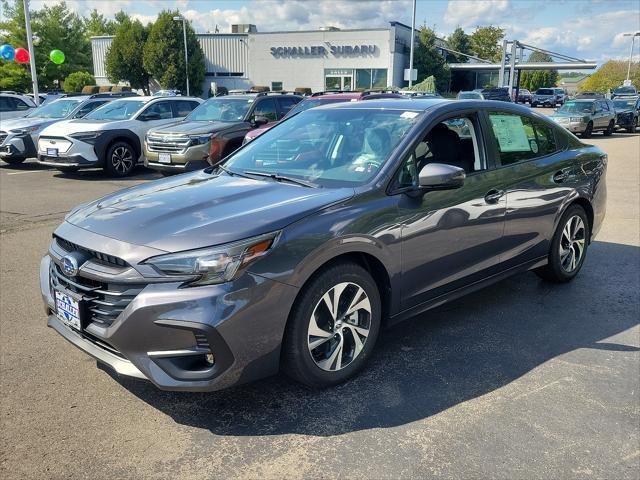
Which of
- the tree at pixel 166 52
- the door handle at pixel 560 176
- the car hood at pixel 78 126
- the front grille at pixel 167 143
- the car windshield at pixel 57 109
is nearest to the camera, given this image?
the door handle at pixel 560 176

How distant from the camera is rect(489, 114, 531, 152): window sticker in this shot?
4539mm

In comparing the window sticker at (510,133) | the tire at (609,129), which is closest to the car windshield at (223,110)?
the window sticker at (510,133)

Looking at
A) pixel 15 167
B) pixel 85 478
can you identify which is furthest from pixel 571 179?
pixel 15 167

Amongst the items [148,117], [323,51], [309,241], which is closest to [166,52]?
[323,51]

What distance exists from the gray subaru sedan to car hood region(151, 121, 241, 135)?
7098 mm

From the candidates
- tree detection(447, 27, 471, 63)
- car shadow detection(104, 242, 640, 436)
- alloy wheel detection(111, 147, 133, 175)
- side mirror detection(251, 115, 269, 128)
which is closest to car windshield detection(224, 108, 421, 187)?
car shadow detection(104, 242, 640, 436)

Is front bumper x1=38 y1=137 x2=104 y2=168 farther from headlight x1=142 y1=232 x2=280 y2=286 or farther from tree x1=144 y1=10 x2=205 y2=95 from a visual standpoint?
tree x1=144 y1=10 x2=205 y2=95

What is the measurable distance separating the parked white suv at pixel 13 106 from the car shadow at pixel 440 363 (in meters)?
15.8

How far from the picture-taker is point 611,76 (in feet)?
228

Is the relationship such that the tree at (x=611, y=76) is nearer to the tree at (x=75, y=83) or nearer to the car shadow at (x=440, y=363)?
the tree at (x=75, y=83)

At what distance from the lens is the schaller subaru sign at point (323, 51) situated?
50.2 m

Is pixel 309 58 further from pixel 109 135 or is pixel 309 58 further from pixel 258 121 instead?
pixel 109 135

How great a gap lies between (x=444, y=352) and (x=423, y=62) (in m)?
53.5

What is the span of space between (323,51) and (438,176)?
165ft
